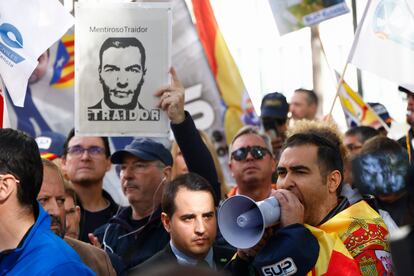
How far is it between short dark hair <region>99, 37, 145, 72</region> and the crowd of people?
0.23m

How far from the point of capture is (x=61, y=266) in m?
3.71

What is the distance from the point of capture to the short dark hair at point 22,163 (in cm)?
385

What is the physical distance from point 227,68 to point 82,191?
6.58ft

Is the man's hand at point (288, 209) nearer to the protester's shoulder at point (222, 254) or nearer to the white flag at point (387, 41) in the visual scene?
the protester's shoulder at point (222, 254)

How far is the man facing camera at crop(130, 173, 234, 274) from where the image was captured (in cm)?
526

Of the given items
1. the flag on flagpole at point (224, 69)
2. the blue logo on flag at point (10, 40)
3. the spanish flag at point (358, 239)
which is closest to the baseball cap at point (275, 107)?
the flag on flagpole at point (224, 69)

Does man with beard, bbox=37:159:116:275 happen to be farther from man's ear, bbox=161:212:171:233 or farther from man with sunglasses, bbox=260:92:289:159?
man with sunglasses, bbox=260:92:289:159

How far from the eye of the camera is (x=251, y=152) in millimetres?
6648

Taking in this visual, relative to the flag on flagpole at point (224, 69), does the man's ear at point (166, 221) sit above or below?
below

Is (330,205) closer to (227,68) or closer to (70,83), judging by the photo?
(227,68)

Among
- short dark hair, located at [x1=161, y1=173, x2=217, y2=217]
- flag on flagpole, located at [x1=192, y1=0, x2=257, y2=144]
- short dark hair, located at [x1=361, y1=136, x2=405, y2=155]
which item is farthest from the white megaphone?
flag on flagpole, located at [x1=192, y1=0, x2=257, y2=144]

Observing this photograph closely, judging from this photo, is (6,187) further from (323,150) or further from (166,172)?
(166,172)

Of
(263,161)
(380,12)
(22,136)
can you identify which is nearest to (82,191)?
(263,161)

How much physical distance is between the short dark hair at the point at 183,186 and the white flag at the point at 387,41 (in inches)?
56.6
